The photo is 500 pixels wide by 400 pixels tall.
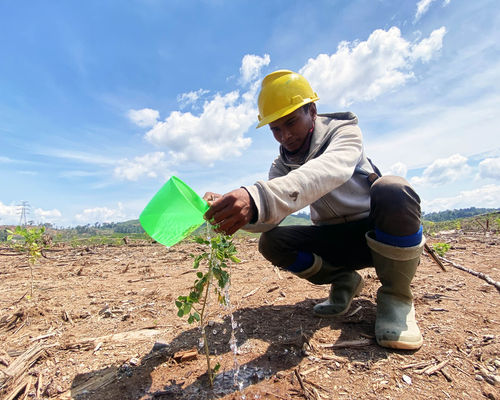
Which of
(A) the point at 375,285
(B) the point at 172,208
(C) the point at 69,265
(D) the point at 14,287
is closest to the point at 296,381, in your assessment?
(B) the point at 172,208

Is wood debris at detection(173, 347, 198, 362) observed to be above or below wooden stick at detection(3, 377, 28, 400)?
below

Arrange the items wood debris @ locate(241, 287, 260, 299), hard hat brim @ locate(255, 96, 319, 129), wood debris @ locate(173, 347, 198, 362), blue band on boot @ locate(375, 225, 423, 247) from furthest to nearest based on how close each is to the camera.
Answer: wood debris @ locate(241, 287, 260, 299) < hard hat brim @ locate(255, 96, 319, 129) < blue band on boot @ locate(375, 225, 423, 247) < wood debris @ locate(173, 347, 198, 362)

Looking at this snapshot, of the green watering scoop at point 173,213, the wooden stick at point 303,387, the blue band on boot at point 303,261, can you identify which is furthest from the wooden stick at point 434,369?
the green watering scoop at point 173,213

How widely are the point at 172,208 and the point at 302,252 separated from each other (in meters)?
1.74

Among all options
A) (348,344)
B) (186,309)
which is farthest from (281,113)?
(348,344)

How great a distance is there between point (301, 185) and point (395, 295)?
140cm

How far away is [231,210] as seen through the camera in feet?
4.48

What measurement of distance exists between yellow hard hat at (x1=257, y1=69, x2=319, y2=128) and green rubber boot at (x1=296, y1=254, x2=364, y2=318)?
1446mm

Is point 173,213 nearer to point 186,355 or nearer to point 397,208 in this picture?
point 186,355

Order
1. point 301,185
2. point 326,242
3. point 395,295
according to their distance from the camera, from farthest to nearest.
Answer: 1. point 326,242
2. point 395,295
3. point 301,185

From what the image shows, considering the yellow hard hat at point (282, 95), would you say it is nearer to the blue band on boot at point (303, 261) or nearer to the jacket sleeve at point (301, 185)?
the jacket sleeve at point (301, 185)

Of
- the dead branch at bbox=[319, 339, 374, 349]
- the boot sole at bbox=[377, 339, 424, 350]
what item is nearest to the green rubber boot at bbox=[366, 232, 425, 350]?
the boot sole at bbox=[377, 339, 424, 350]

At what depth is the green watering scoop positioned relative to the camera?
4.46ft

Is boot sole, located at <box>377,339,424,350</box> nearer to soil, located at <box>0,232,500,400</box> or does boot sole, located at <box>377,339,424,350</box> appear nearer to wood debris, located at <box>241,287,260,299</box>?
soil, located at <box>0,232,500,400</box>
